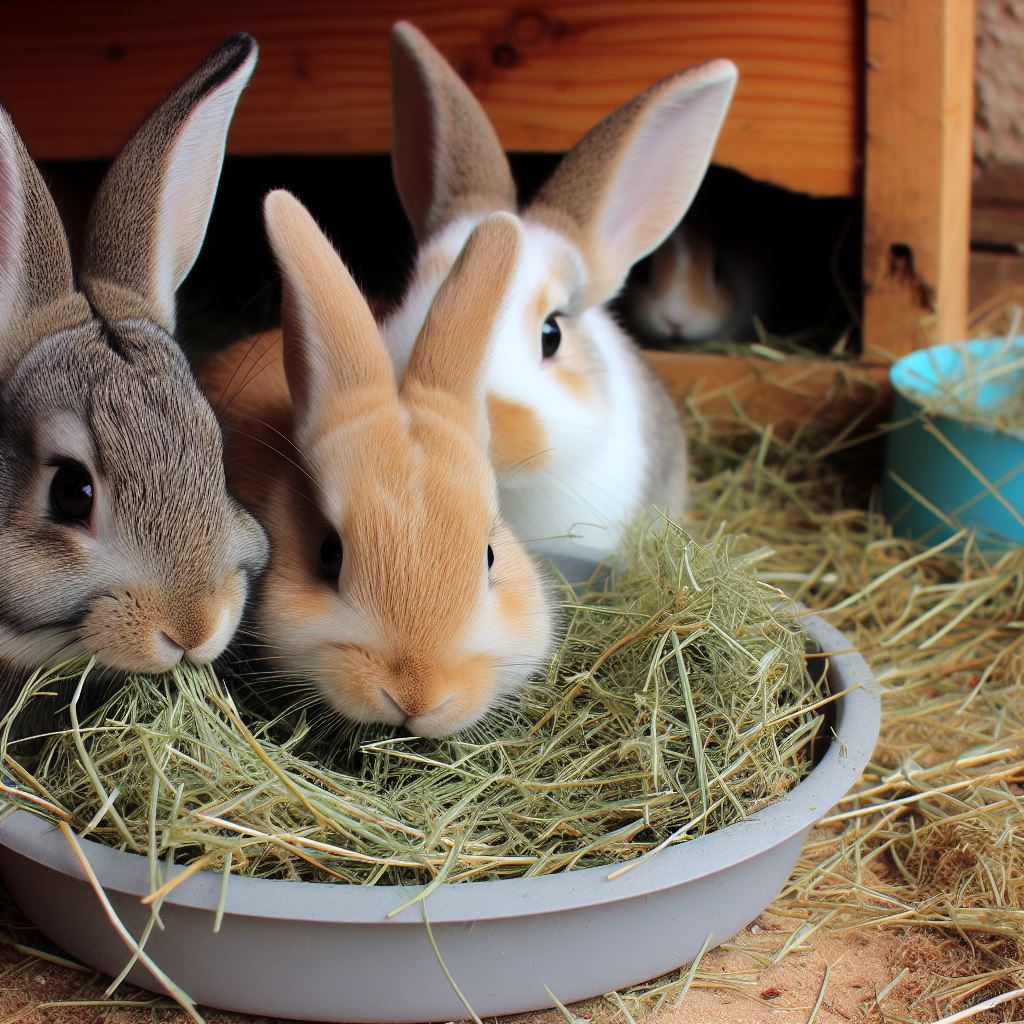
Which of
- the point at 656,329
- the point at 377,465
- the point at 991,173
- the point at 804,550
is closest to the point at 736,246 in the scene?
the point at 656,329

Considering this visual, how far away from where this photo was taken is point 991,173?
4.11 metres

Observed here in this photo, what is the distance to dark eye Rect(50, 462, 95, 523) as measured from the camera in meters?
1.70

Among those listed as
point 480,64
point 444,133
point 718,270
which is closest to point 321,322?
point 444,133

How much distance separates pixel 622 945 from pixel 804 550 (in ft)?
4.96

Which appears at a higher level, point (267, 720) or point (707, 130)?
point (707, 130)

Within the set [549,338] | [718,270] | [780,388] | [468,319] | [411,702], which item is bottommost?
[780,388]

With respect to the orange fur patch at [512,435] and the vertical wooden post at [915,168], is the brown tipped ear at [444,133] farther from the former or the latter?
the vertical wooden post at [915,168]

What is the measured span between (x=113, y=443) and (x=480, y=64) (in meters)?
1.83

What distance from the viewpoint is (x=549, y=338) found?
245 cm

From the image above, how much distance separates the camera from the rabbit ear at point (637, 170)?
254 centimetres

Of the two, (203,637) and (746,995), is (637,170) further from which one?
(746,995)

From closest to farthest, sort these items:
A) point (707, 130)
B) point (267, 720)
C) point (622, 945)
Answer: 1. point (622, 945)
2. point (267, 720)
3. point (707, 130)

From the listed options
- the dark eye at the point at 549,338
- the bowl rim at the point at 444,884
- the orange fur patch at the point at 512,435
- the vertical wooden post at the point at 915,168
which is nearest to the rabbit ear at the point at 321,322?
the orange fur patch at the point at 512,435

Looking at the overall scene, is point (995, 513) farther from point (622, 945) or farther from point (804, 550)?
point (622, 945)
